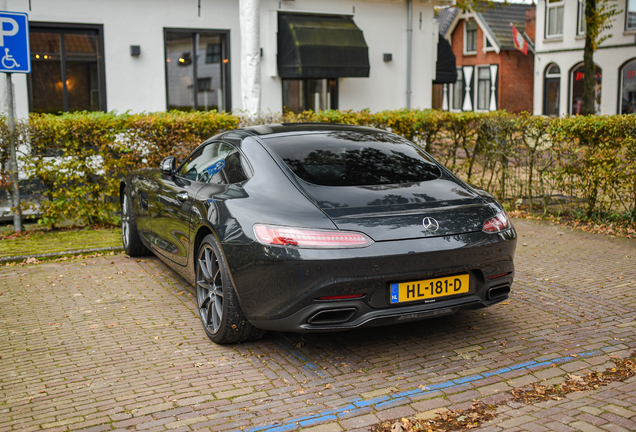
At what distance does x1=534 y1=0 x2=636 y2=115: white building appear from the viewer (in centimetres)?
2731

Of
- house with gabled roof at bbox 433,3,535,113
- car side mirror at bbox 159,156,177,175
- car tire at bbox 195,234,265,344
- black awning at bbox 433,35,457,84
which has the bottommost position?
car tire at bbox 195,234,265,344

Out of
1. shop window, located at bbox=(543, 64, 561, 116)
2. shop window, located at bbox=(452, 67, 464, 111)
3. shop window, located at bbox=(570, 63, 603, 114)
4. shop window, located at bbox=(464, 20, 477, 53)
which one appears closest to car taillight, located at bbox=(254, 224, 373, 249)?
shop window, located at bbox=(570, 63, 603, 114)

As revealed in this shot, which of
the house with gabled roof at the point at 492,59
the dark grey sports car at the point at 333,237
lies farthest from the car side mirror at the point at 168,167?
the house with gabled roof at the point at 492,59

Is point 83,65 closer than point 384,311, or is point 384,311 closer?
point 384,311

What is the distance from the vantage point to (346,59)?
15.1 m

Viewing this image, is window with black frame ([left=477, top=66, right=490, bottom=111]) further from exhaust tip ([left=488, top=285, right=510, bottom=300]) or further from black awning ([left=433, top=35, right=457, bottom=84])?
exhaust tip ([left=488, top=285, right=510, bottom=300])

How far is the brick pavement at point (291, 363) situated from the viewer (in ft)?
11.6

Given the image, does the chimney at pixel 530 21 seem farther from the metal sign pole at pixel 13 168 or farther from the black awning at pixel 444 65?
the metal sign pole at pixel 13 168

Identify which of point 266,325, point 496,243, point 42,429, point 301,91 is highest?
point 301,91

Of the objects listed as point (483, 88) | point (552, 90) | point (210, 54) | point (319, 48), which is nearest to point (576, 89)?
point (552, 90)

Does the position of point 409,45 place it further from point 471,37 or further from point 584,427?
point 471,37

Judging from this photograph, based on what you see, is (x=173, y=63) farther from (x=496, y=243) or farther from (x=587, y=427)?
(x=587, y=427)

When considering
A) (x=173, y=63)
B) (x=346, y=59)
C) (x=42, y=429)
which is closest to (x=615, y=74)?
(x=346, y=59)

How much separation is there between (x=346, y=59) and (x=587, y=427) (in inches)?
502
